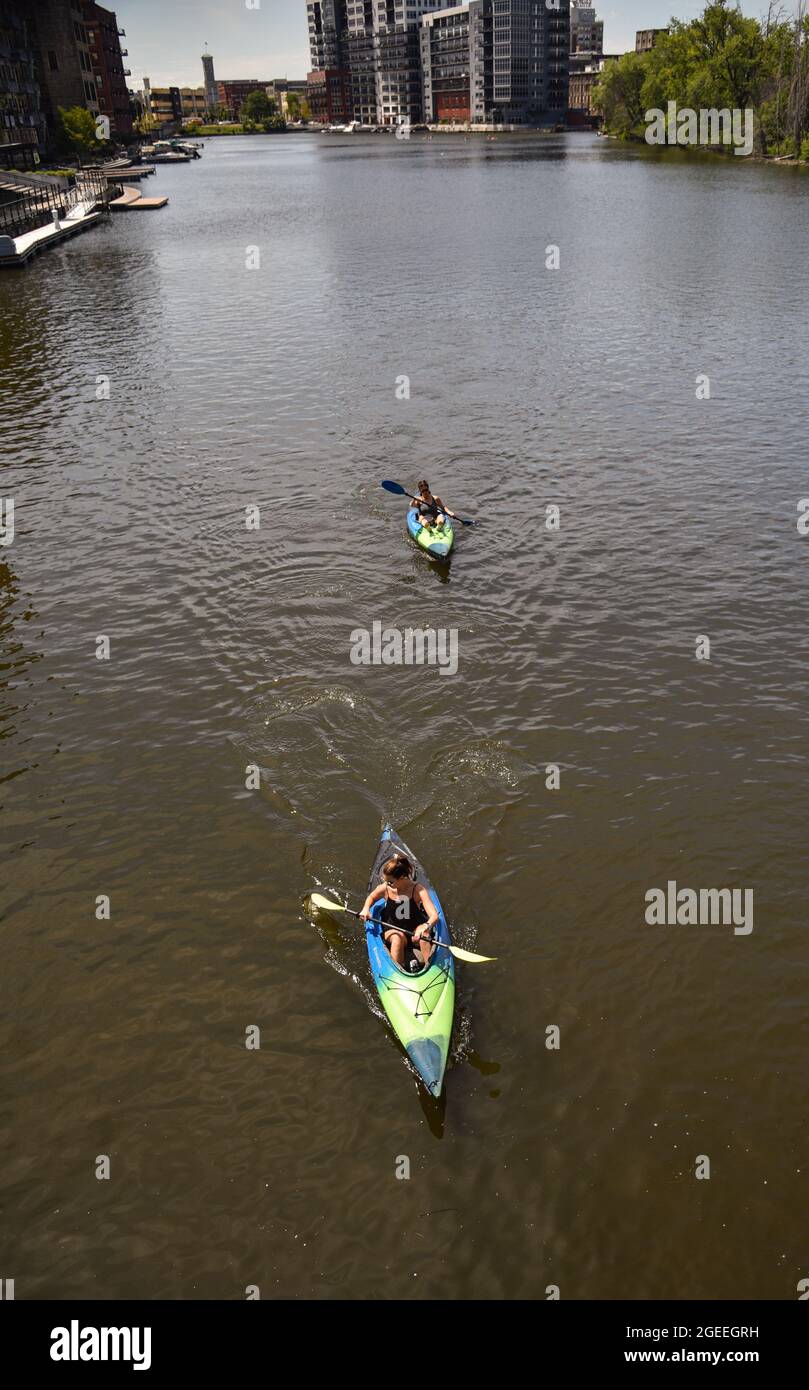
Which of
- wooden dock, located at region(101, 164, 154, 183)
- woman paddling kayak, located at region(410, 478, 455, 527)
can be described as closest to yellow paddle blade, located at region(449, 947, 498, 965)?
woman paddling kayak, located at region(410, 478, 455, 527)

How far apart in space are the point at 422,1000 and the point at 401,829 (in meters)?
4.19

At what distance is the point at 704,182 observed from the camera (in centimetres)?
10031

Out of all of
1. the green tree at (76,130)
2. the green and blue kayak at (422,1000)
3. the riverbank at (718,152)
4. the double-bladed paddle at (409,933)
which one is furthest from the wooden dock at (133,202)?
the green and blue kayak at (422,1000)

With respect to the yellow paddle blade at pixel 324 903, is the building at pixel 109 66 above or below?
above

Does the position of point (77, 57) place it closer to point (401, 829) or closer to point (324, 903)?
point (401, 829)

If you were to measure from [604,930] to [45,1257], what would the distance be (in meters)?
8.34

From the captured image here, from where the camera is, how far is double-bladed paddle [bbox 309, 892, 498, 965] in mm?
12117

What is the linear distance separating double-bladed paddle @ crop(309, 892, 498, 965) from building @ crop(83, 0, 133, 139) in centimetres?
17764

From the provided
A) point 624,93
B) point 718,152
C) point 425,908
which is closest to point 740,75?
point 718,152

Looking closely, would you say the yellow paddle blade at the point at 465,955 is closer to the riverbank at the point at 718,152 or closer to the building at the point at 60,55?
the riverbank at the point at 718,152

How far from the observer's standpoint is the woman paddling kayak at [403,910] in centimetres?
1245

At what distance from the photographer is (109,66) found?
16038 cm

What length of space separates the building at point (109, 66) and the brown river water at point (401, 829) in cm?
15320
